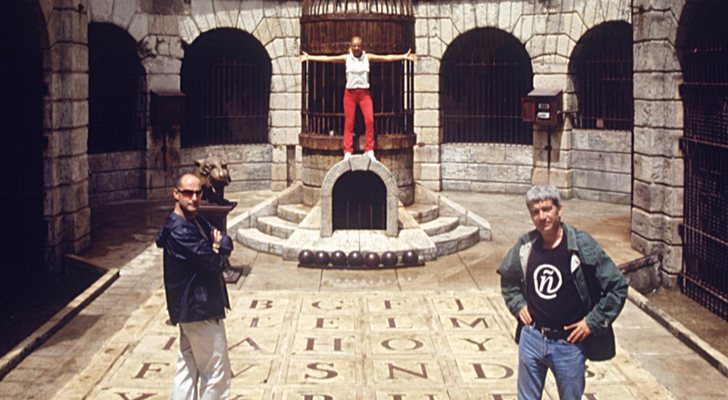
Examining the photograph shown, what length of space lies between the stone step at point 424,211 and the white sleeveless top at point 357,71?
2245 millimetres

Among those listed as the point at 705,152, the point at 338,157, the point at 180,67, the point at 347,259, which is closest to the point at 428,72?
the point at 180,67

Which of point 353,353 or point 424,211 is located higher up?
point 424,211

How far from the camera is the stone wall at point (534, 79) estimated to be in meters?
17.8

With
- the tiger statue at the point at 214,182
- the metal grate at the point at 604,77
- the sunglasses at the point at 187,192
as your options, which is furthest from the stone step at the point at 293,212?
the sunglasses at the point at 187,192

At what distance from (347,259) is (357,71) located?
276 centimetres

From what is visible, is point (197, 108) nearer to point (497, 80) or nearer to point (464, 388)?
point (497, 80)

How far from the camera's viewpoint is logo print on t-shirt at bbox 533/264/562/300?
5.39 meters

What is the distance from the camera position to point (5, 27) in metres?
11.5

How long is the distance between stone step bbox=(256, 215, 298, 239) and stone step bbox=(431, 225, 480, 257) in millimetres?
2190

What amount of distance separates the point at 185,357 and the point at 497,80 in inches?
573

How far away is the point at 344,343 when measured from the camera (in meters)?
8.80

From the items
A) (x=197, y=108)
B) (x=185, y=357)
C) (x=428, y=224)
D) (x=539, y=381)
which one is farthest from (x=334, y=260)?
(x=197, y=108)

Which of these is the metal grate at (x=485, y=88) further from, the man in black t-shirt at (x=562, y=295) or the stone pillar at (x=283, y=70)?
the man in black t-shirt at (x=562, y=295)

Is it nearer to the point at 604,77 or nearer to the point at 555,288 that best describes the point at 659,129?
the point at 604,77
